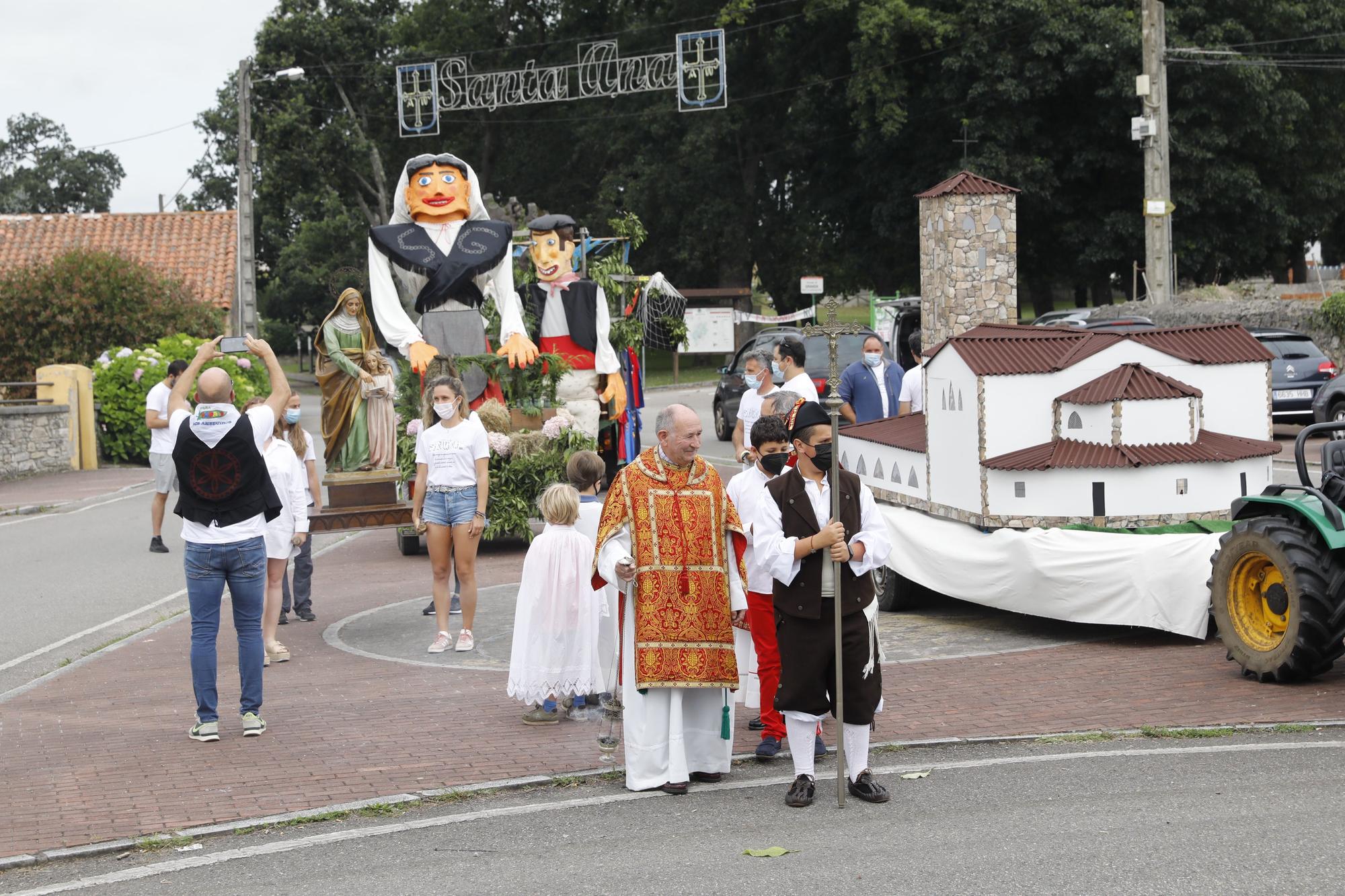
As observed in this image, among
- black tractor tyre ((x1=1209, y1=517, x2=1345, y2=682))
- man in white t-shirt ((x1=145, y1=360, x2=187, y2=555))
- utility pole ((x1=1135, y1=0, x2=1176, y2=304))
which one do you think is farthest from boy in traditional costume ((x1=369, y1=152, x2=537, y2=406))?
utility pole ((x1=1135, y1=0, x2=1176, y2=304))

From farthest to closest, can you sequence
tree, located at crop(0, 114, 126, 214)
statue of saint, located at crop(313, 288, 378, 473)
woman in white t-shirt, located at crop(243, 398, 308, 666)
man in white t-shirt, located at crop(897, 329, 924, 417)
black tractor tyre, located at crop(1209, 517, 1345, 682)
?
1. tree, located at crop(0, 114, 126, 214)
2. statue of saint, located at crop(313, 288, 378, 473)
3. man in white t-shirt, located at crop(897, 329, 924, 417)
4. woman in white t-shirt, located at crop(243, 398, 308, 666)
5. black tractor tyre, located at crop(1209, 517, 1345, 682)

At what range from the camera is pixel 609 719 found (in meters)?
7.76

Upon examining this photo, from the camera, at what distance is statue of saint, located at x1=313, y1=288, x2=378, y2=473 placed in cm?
1541

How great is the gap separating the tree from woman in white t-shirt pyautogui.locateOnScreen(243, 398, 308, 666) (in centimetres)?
7751

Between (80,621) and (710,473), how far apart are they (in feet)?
24.6

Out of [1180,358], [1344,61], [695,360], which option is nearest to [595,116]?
[695,360]

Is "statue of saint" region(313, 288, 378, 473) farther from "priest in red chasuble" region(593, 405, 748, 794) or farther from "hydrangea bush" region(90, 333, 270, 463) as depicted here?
"hydrangea bush" region(90, 333, 270, 463)

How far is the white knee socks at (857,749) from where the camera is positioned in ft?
21.6

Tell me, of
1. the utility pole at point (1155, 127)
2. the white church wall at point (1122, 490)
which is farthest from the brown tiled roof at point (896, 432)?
the utility pole at point (1155, 127)

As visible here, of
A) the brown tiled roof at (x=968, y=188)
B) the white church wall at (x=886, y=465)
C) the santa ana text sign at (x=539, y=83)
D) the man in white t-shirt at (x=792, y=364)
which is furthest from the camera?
the santa ana text sign at (x=539, y=83)

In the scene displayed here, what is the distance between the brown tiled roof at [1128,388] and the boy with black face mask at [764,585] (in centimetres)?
342

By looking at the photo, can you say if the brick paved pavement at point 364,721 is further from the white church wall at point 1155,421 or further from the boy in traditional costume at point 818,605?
the white church wall at point 1155,421

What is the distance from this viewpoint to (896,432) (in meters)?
12.0

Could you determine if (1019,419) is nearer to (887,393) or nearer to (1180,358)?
(1180,358)
